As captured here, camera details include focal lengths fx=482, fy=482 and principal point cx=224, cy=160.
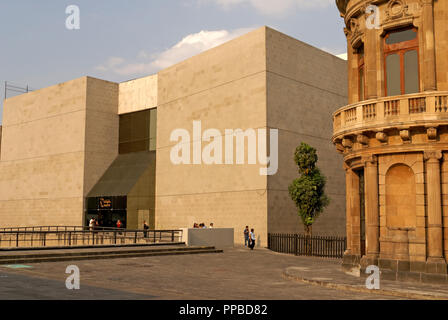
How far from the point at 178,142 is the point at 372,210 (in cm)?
2998

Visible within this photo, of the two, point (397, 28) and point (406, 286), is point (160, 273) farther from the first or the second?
point (397, 28)

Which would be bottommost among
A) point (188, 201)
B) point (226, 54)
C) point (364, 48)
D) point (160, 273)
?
point (160, 273)

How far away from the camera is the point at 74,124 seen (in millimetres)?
54344

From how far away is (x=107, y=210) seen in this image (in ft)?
164

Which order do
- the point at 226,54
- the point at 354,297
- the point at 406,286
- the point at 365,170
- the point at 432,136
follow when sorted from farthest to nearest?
the point at 226,54, the point at 365,170, the point at 432,136, the point at 406,286, the point at 354,297

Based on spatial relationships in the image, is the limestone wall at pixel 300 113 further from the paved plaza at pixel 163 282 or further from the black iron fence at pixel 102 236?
the paved plaza at pixel 163 282

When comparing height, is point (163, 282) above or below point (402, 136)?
below

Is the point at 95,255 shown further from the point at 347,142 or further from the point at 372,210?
the point at 372,210

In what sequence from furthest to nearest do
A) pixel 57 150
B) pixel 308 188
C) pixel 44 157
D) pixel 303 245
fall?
pixel 44 157 → pixel 57 150 → pixel 303 245 → pixel 308 188

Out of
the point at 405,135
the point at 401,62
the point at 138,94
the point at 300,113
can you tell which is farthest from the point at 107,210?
the point at 405,135

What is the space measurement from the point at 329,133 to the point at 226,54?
11.7 m

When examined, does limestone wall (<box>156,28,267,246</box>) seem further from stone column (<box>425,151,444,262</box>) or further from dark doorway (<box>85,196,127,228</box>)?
stone column (<box>425,151,444,262</box>)

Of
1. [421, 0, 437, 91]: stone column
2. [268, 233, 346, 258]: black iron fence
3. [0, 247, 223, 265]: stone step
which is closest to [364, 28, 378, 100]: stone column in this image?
[421, 0, 437, 91]: stone column
